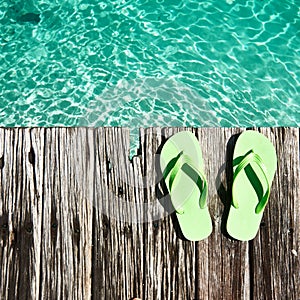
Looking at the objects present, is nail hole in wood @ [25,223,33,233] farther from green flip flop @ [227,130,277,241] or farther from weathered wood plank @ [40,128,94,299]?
green flip flop @ [227,130,277,241]

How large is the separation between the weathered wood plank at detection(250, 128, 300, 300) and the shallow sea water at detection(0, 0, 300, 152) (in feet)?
6.14

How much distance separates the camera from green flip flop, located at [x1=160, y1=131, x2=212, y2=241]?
2373 mm

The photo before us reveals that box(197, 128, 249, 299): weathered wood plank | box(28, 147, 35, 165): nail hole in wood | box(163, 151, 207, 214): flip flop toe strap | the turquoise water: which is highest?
the turquoise water

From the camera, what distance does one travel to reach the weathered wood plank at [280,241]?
2377mm

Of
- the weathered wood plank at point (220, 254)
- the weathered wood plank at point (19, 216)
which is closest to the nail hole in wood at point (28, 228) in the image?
the weathered wood plank at point (19, 216)

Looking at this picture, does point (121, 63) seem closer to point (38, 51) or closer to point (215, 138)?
point (38, 51)

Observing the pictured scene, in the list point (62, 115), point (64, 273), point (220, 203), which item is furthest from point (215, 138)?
point (62, 115)

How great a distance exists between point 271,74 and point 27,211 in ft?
9.51

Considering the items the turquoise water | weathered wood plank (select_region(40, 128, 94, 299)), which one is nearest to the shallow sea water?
the turquoise water

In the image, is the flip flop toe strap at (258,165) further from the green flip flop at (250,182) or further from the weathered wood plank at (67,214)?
the weathered wood plank at (67,214)

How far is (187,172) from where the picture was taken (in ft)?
7.96

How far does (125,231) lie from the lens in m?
2.39

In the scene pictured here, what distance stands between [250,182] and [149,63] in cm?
241

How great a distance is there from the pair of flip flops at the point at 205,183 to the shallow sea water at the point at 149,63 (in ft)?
6.06
